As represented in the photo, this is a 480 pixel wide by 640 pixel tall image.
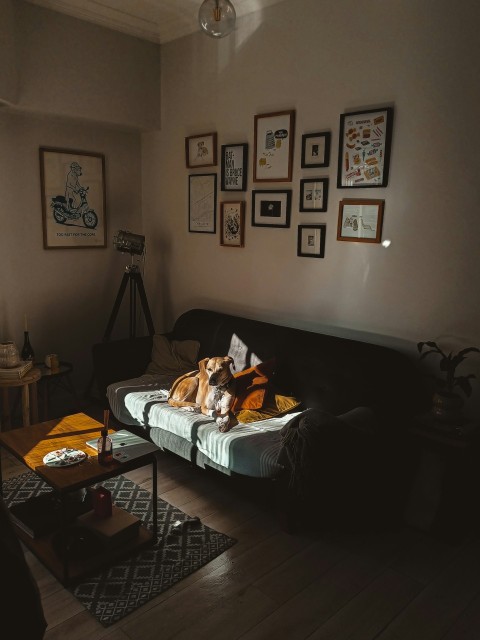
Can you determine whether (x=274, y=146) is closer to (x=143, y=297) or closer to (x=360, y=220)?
(x=360, y=220)

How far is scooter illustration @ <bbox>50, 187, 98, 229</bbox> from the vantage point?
4043 mm

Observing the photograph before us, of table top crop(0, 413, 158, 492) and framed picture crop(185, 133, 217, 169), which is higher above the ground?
framed picture crop(185, 133, 217, 169)

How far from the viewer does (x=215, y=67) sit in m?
3.84

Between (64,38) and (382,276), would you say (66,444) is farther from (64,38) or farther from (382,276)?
(64,38)

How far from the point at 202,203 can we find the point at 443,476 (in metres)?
2.66

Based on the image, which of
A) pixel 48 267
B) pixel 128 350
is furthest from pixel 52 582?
pixel 48 267

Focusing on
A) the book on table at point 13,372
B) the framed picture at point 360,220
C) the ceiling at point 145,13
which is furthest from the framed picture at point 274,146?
the book on table at point 13,372

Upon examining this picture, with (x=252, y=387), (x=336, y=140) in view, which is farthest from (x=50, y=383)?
(x=336, y=140)

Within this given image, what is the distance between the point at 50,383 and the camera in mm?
4047

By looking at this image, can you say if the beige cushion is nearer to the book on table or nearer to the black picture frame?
the book on table

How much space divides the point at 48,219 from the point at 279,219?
5.98 ft

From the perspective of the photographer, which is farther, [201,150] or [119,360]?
[201,150]

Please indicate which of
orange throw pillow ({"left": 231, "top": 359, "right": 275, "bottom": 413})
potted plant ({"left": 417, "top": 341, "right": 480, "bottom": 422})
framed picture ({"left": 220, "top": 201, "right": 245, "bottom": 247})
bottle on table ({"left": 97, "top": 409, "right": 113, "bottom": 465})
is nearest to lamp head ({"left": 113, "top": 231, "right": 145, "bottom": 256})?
framed picture ({"left": 220, "top": 201, "right": 245, "bottom": 247})

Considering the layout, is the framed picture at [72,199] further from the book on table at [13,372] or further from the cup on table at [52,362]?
the book on table at [13,372]
